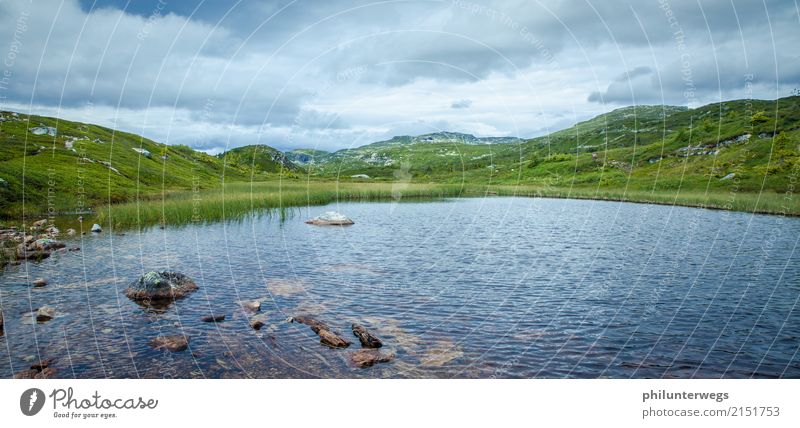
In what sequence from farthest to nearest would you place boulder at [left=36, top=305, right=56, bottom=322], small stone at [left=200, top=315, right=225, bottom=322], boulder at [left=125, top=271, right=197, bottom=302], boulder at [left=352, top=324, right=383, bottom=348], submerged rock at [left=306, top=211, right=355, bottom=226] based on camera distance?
submerged rock at [left=306, top=211, right=355, bottom=226]
boulder at [left=125, top=271, right=197, bottom=302]
small stone at [left=200, top=315, right=225, bottom=322]
boulder at [left=36, top=305, right=56, bottom=322]
boulder at [left=352, top=324, right=383, bottom=348]

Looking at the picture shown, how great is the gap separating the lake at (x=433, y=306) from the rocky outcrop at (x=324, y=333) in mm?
362

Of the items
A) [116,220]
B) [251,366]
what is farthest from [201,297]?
[116,220]

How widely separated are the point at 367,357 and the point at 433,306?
6.69 m

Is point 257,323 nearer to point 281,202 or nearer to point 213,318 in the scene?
point 213,318

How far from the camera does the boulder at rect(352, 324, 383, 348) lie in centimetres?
1609

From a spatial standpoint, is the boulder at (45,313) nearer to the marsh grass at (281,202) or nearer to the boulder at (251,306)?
the boulder at (251,306)

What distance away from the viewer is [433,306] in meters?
21.2

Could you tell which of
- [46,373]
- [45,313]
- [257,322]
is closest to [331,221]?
[257,322]

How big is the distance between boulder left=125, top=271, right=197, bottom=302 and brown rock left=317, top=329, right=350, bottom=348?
967 cm

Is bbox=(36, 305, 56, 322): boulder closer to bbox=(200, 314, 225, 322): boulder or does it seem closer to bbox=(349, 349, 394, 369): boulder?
bbox=(200, 314, 225, 322): boulder

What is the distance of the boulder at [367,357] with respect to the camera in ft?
48.1

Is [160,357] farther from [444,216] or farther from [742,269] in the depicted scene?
[444,216]

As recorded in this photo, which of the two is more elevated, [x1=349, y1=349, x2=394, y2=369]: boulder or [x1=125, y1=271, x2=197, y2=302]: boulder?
[x1=125, y1=271, x2=197, y2=302]: boulder

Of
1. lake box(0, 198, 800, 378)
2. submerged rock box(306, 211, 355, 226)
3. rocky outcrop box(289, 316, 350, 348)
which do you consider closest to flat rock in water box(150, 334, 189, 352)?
lake box(0, 198, 800, 378)
